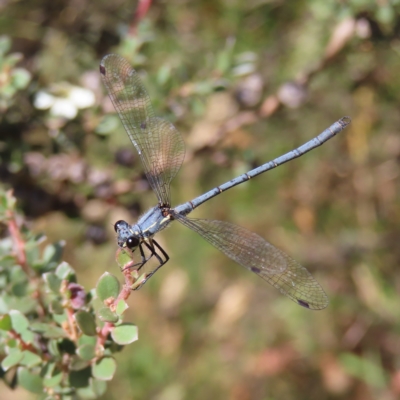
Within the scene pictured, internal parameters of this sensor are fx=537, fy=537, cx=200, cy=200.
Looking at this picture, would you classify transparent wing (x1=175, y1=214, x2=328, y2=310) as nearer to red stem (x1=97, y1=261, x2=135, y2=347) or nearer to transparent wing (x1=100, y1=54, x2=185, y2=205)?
transparent wing (x1=100, y1=54, x2=185, y2=205)

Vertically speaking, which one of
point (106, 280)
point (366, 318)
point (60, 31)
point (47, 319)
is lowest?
point (366, 318)

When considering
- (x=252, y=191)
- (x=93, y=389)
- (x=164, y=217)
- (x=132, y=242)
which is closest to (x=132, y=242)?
(x=132, y=242)

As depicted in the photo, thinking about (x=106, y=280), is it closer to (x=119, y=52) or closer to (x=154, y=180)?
(x=154, y=180)

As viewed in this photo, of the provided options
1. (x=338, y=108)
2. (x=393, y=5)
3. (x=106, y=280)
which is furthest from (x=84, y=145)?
(x=338, y=108)

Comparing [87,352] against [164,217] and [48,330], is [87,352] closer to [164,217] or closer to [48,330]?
[48,330]

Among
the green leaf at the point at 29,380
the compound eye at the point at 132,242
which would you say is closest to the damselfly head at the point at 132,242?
the compound eye at the point at 132,242

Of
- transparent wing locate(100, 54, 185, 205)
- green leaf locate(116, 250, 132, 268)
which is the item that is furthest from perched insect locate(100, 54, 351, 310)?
green leaf locate(116, 250, 132, 268)
